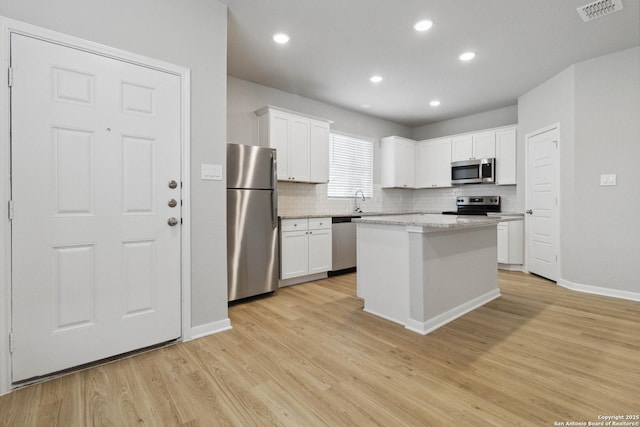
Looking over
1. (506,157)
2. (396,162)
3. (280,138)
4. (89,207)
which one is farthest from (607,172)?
(89,207)

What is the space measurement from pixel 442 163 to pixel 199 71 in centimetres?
487

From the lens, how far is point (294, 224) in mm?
4062

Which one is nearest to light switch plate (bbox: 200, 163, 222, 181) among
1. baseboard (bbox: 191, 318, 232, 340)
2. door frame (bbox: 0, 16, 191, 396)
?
door frame (bbox: 0, 16, 191, 396)

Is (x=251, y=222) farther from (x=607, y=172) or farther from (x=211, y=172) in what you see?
(x=607, y=172)

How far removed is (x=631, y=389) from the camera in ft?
5.69

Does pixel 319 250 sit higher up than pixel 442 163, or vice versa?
pixel 442 163

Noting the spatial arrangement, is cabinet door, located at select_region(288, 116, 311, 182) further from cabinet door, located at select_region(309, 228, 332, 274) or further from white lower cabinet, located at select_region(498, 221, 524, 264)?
white lower cabinet, located at select_region(498, 221, 524, 264)

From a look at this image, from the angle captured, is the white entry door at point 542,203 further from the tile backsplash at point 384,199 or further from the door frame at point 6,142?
the door frame at point 6,142

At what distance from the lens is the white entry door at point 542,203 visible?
161 inches

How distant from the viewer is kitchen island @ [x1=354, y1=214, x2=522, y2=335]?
2537mm

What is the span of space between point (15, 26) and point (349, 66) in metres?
3.03

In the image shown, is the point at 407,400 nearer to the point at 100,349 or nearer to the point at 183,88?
the point at 100,349

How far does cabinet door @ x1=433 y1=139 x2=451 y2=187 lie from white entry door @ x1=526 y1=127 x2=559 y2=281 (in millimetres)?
1405

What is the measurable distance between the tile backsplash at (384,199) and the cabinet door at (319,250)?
652mm
